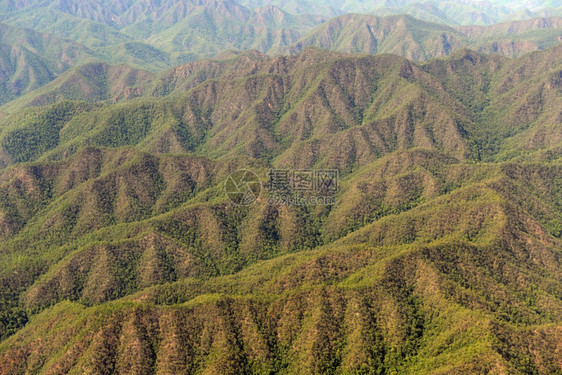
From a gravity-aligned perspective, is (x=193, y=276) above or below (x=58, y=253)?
below

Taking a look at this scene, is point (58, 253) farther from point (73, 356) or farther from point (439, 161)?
point (439, 161)

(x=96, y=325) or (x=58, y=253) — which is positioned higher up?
(x=58, y=253)

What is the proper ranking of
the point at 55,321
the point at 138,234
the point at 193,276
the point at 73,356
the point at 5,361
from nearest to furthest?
the point at 73,356 → the point at 5,361 → the point at 55,321 → the point at 193,276 → the point at 138,234

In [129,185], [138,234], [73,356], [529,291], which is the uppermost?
[129,185]

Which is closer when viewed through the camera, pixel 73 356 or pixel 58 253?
pixel 73 356

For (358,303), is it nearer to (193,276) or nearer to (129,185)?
(193,276)

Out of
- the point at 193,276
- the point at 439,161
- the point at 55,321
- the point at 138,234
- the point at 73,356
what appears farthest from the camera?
the point at 439,161

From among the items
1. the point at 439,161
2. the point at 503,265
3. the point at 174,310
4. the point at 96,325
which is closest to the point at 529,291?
the point at 503,265

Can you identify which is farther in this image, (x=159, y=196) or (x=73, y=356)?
(x=159, y=196)

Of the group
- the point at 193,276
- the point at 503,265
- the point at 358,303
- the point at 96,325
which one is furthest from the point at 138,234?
the point at 503,265
